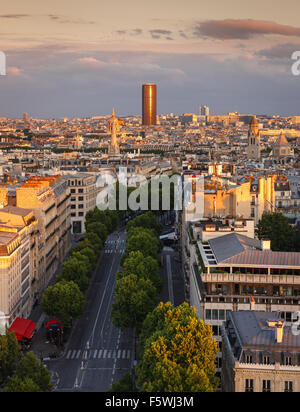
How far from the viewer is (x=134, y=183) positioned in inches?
6117

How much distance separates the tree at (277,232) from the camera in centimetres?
7900

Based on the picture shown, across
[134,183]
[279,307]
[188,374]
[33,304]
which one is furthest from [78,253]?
[134,183]

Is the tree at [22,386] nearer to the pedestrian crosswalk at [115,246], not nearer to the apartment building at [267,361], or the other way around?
the apartment building at [267,361]

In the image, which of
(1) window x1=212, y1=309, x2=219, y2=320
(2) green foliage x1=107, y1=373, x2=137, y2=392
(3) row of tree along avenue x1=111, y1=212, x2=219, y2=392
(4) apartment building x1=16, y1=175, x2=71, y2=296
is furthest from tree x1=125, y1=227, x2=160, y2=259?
(2) green foliage x1=107, y1=373, x2=137, y2=392

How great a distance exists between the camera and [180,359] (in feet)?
134

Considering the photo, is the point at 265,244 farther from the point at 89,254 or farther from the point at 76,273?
the point at 89,254

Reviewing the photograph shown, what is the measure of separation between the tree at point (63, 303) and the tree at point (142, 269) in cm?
589

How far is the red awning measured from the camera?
190ft

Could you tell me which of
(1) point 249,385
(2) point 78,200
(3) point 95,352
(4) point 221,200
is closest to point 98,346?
(3) point 95,352

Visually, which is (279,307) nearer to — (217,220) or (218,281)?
(218,281)

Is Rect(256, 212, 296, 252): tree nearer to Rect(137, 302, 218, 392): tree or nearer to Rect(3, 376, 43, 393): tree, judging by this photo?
Rect(137, 302, 218, 392): tree

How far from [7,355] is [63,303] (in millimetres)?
14864

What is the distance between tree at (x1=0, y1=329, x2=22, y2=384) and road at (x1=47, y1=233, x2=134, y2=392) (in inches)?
171

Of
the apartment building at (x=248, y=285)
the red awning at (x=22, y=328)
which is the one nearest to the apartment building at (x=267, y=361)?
the apartment building at (x=248, y=285)
